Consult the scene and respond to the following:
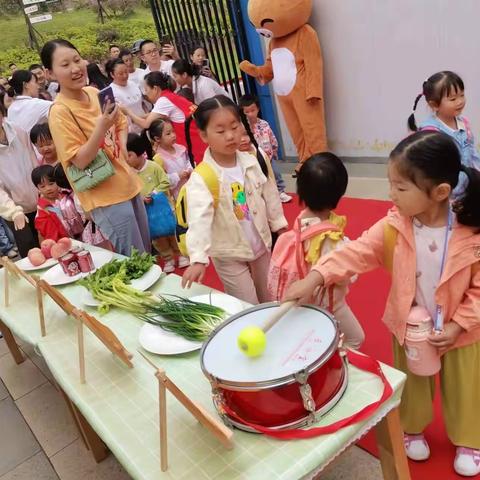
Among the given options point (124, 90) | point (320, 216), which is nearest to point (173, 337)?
point (320, 216)

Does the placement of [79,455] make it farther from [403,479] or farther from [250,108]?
[250,108]

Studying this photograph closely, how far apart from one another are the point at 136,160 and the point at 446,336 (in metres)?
2.63

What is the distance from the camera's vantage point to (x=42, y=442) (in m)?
2.26

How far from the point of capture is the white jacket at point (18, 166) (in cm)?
329

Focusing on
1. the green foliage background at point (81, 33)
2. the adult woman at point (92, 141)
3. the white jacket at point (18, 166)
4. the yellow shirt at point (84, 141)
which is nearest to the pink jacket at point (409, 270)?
the adult woman at point (92, 141)

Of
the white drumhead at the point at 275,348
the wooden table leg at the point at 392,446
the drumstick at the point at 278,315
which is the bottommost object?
the wooden table leg at the point at 392,446

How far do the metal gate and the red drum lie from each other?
183 inches

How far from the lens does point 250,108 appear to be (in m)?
4.08

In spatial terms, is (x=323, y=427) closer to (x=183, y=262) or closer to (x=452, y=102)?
(x=452, y=102)

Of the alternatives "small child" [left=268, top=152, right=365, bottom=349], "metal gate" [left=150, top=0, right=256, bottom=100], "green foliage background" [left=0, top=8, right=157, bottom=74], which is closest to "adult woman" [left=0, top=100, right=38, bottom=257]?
"small child" [left=268, top=152, right=365, bottom=349]

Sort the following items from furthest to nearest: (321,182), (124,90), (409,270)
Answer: (124,90) < (321,182) < (409,270)

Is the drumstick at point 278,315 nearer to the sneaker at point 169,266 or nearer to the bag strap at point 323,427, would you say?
the bag strap at point 323,427

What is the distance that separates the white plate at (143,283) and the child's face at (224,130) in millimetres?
564

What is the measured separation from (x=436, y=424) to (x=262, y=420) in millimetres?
957
